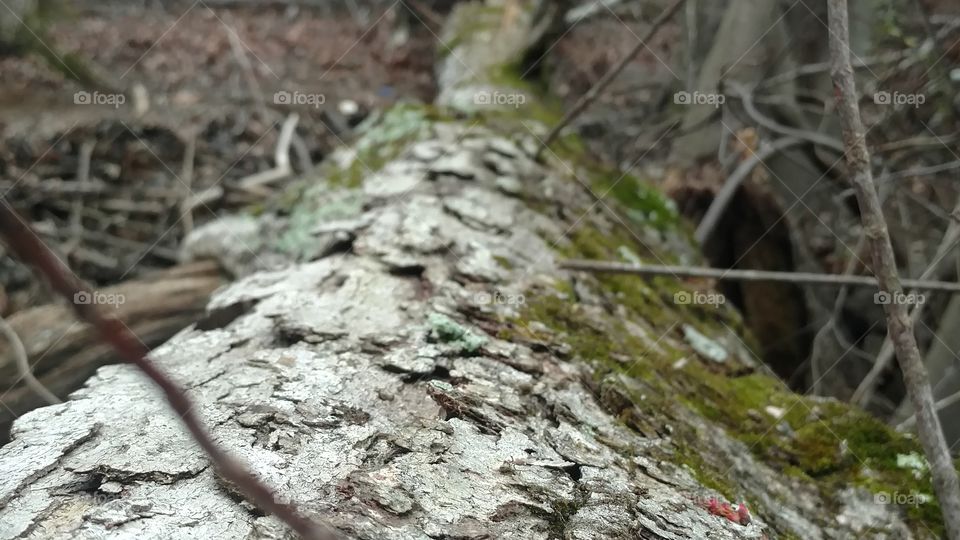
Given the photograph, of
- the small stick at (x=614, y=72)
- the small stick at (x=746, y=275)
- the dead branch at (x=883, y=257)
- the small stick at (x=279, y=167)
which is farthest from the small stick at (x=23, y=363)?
the dead branch at (x=883, y=257)

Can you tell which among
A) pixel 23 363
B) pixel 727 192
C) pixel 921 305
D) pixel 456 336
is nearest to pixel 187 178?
pixel 23 363

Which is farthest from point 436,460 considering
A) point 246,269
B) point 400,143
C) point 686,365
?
point 400,143

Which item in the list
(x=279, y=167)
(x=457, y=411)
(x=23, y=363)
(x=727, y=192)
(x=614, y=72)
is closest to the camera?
(x=457, y=411)

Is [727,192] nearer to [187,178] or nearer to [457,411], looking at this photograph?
[457,411]

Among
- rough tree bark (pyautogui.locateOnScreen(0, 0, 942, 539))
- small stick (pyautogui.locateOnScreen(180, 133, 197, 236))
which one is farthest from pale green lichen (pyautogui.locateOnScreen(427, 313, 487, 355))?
small stick (pyautogui.locateOnScreen(180, 133, 197, 236))

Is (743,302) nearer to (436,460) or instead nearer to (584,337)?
(584,337)

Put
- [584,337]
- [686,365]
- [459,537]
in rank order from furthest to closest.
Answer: [686,365] < [584,337] < [459,537]

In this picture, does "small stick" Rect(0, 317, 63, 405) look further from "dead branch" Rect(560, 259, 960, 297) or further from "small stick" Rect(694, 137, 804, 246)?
"small stick" Rect(694, 137, 804, 246)

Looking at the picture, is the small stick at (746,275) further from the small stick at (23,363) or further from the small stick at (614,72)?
the small stick at (23,363)
